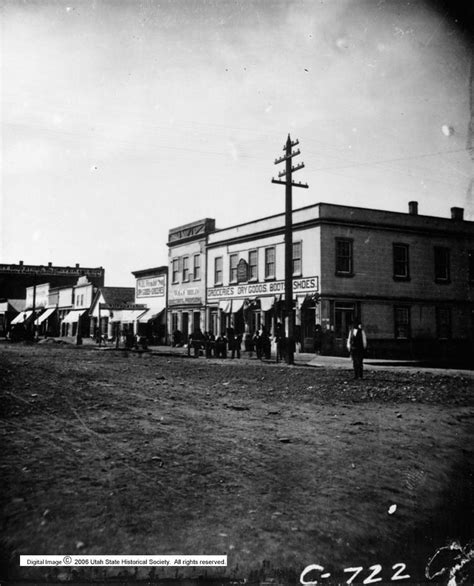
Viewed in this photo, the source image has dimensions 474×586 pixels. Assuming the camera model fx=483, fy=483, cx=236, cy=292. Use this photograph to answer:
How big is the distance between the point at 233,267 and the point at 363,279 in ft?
28.1

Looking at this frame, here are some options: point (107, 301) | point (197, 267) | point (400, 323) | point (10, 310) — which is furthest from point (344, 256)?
point (10, 310)

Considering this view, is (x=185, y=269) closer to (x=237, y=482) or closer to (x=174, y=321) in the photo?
(x=174, y=321)

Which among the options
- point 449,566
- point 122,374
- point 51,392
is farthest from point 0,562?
point 122,374

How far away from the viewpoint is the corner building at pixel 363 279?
79.3ft

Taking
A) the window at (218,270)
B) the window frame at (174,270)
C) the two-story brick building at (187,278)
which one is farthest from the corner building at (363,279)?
the window frame at (174,270)

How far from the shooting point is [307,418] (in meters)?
7.29

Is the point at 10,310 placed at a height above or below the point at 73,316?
above

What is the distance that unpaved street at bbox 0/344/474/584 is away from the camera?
317 centimetres

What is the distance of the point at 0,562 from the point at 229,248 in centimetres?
2779

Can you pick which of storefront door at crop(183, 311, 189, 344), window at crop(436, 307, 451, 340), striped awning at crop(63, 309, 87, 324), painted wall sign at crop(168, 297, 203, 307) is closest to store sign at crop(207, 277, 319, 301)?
painted wall sign at crop(168, 297, 203, 307)

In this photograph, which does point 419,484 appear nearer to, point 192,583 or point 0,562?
point 192,583

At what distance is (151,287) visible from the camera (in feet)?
125

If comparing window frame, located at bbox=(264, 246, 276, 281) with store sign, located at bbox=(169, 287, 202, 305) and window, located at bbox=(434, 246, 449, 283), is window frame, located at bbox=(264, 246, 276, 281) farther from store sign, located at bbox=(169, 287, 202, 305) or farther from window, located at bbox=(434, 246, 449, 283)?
window, located at bbox=(434, 246, 449, 283)

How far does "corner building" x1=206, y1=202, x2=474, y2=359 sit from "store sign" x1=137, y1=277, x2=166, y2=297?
8.17m
